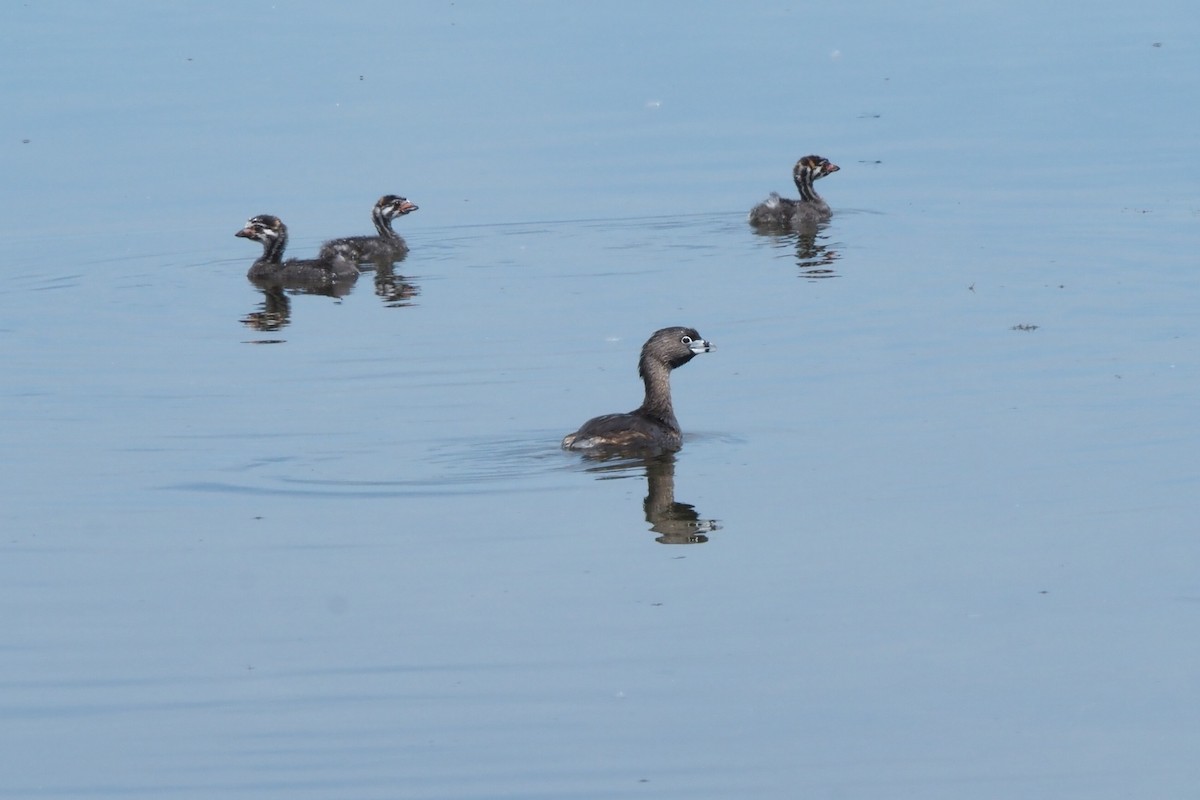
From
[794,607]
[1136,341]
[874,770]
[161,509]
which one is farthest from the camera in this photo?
[1136,341]

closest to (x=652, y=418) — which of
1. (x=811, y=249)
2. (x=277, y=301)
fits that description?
(x=277, y=301)

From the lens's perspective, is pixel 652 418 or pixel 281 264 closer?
pixel 652 418

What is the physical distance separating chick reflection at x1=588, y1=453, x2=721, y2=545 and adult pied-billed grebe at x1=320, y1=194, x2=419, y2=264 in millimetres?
8995

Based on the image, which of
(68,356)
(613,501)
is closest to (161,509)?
(613,501)

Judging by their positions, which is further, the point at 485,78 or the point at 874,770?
the point at 485,78

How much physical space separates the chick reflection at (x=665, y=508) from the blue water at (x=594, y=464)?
0.04 m

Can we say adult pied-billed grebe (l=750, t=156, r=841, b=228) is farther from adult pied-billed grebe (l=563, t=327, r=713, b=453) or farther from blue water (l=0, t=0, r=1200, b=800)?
adult pied-billed grebe (l=563, t=327, r=713, b=453)

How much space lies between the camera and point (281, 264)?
2219 cm

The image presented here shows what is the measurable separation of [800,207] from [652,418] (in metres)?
10.1

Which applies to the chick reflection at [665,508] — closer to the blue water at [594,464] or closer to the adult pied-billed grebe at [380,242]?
the blue water at [594,464]

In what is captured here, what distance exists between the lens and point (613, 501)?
12875 millimetres

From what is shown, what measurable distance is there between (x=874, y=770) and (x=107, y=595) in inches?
175

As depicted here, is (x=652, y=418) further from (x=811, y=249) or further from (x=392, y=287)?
(x=811, y=249)

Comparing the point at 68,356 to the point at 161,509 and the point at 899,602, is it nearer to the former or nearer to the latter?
the point at 161,509
